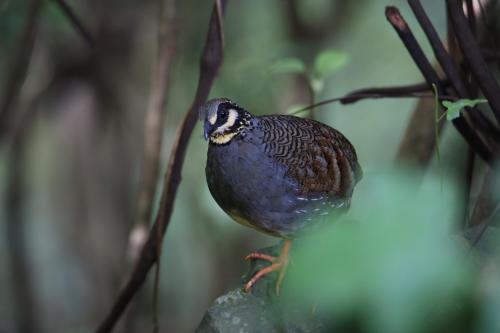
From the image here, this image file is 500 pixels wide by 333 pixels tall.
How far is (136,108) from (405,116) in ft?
7.36

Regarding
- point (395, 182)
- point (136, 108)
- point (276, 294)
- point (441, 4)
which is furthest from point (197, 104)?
point (136, 108)

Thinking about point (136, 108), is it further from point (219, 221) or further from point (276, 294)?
point (276, 294)

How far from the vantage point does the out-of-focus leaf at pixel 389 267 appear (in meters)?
0.64

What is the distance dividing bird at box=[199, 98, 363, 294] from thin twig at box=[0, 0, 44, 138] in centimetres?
172

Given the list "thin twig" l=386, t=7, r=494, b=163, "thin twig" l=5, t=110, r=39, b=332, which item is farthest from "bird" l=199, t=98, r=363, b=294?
"thin twig" l=5, t=110, r=39, b=332

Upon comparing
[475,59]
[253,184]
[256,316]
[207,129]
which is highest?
[475,59]

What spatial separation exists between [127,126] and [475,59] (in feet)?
9.83

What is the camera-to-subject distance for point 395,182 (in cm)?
69

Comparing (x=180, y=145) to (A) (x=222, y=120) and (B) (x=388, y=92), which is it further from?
(B) (x=388, y=92)

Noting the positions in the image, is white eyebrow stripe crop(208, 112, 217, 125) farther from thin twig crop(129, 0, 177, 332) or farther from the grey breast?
thin twig crop(129, 0, 177, 332)

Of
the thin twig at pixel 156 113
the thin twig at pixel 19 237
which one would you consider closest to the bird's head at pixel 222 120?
the thin twig at pixel 156 113

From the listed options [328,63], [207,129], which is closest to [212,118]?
[207,129]

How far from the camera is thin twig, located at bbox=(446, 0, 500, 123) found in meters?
2.03

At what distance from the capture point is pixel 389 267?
0.65 metres
